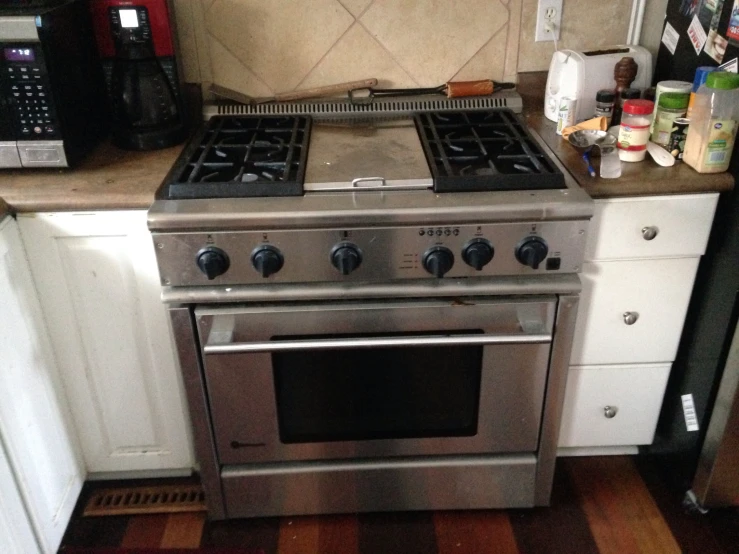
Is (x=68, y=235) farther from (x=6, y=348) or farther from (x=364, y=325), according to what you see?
(x=364, y=325)

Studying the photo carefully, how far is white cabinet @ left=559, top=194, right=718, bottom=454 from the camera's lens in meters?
1.37

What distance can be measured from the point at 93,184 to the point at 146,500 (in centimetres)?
81

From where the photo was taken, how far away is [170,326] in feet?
4.73

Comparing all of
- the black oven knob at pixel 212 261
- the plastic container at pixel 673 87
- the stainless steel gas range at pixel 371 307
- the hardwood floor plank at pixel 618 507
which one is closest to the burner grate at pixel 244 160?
the stainless steel gas range at pixel 371 307

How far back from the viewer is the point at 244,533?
5.24ft

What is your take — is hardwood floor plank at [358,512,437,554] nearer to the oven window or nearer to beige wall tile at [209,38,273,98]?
the oven window

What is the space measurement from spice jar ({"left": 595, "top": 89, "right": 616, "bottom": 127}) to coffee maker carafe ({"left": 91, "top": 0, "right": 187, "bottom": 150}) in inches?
38.3

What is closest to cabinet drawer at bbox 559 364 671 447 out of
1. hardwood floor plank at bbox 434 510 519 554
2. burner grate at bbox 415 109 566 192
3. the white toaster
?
hardwood floor plank at bbox 434 510 519 554

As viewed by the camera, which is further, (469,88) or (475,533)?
(469,88)

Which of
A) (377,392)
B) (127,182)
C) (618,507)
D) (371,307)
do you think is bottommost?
(618,507)

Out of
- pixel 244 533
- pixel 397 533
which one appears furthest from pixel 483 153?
pixel 244 533

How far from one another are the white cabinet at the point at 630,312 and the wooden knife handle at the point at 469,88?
551 mm

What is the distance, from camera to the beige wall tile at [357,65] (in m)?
1.73

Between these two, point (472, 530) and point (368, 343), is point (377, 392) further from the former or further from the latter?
point (472, 530)
